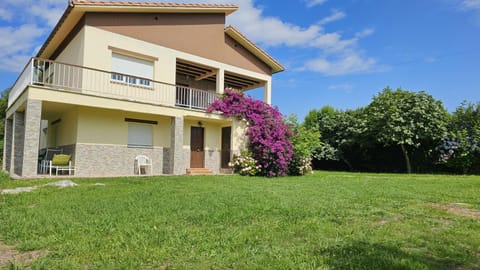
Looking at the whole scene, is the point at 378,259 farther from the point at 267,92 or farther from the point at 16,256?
the point at 267,92

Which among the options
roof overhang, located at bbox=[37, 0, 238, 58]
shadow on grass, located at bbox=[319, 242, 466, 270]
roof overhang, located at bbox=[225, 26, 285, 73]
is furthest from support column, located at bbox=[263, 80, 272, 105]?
shadow on grass, located at bbox=[319, 242, 466, 270]

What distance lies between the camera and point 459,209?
269 inches

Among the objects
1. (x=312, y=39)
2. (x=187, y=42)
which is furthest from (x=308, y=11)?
(x=187, y=42)

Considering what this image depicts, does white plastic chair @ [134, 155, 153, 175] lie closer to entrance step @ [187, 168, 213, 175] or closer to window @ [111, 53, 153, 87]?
entrance step @ [187, 168, 213, 175]

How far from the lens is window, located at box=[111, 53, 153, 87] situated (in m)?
14.7

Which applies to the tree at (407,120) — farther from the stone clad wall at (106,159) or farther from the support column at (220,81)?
the stone clad wall at (106,159)

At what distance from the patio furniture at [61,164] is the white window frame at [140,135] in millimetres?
2624

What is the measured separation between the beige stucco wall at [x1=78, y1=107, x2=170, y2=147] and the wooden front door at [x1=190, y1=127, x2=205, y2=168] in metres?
2.21

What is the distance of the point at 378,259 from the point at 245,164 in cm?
1300

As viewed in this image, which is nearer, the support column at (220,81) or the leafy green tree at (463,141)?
the support column at (220,81)

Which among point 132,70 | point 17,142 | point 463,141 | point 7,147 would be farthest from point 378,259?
point 463,141

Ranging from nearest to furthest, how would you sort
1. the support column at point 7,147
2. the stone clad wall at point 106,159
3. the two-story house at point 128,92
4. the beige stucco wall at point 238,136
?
1. the two-story house at point 128,92
2. the stone clad wall at point 106,159
3. the support column at point 7,147
4. the beige stucco wall at point 238,136

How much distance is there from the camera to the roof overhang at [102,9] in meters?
13.5

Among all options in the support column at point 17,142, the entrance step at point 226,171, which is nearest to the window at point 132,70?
the support column at point 17,142
